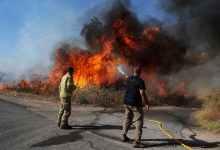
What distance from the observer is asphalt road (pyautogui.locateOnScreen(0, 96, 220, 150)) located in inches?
324

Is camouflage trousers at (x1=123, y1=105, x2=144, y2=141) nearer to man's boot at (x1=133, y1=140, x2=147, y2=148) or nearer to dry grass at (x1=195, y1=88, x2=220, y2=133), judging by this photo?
man's boot at (x1=133, y1=140, x2=147, y2=148)

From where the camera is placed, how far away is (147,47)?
2056 cm

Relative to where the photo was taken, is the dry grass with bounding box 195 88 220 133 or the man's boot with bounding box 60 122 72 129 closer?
the man's boot with bounding box 60 122 72 129

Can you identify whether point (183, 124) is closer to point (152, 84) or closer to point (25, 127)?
point (25, 127)

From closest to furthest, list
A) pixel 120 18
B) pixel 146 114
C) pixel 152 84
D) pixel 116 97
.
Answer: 1. pixel 146 114
2. pixel 116 97
3. pixel 152 84
4. pixel 120 18

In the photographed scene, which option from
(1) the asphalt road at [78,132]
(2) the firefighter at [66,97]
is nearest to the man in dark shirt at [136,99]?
(1) the asphalt road at [78,132]

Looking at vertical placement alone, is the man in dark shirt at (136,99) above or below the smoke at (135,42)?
below

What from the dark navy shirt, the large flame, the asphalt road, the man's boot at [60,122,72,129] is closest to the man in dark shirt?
the dark navy shirt

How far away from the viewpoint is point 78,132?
9.70 meters

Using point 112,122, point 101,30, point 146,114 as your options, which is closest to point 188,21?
point 101,30

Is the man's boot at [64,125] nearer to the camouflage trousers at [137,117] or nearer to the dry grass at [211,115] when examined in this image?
the camouflage trousers at [137,117]

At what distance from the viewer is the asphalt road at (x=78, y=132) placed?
27.0 ft

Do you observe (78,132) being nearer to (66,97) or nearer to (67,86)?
(66,97)

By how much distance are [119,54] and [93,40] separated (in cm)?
257
